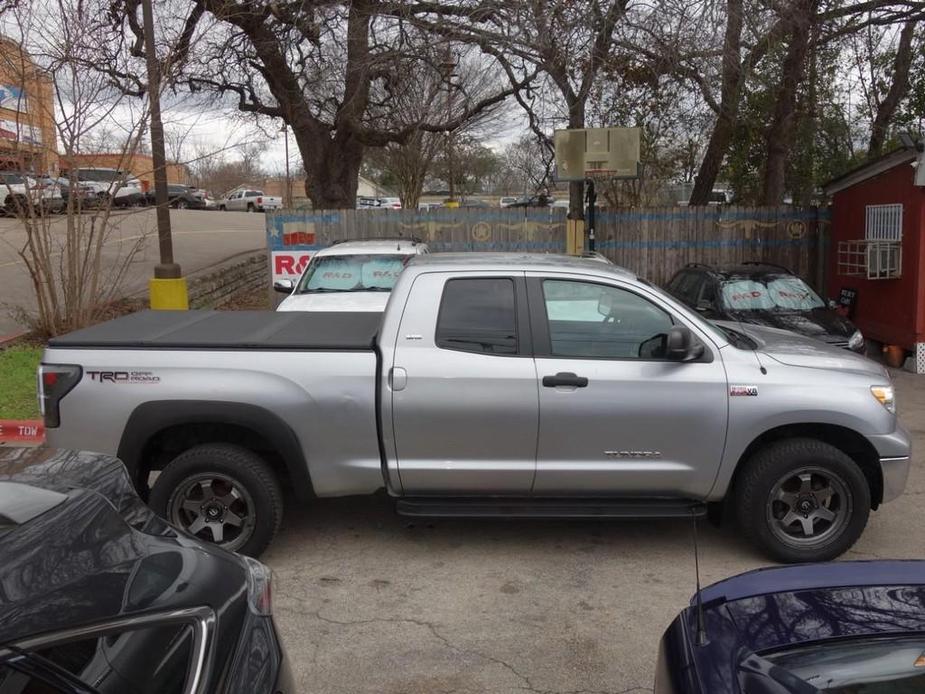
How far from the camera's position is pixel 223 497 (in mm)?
5008

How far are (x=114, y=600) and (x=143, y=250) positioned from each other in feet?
53.6

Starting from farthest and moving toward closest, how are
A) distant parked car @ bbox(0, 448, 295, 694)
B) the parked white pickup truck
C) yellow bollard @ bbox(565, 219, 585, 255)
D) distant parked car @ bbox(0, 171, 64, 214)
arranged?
the parked white pickup truck < yellow bollard @ bbox(565, 219, 585, 255) < distant parked car @ bbox(0, 171, 64, 214) < distant parked car @ bbox(0, 448, 295, 694)

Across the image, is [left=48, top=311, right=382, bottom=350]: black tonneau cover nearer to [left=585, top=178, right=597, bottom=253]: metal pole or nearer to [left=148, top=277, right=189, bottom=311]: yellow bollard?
[left=148, top=277, right=189, bottom=311]: yellow bollard

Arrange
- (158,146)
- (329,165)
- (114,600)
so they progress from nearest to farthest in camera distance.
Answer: (114,600) → (158,146) → (329,165)

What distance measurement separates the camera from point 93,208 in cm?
1095

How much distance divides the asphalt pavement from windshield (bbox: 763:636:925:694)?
10539 millimetres

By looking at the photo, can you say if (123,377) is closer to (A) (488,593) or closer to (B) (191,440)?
(B) (191,440)

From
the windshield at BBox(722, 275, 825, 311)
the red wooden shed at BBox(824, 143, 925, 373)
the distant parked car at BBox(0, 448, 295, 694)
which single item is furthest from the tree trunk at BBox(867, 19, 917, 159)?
the distant parked car at BBox(0, 448, 295, 694)

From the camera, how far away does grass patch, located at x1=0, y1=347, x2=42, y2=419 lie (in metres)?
8.02

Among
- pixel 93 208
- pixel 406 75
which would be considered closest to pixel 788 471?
pixel 93 208

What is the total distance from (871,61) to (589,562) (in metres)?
16.8

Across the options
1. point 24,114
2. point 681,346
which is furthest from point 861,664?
point 24,114

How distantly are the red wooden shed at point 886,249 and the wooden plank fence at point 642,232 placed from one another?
1.36m

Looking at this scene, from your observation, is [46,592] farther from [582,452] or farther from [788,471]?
[788,471]
